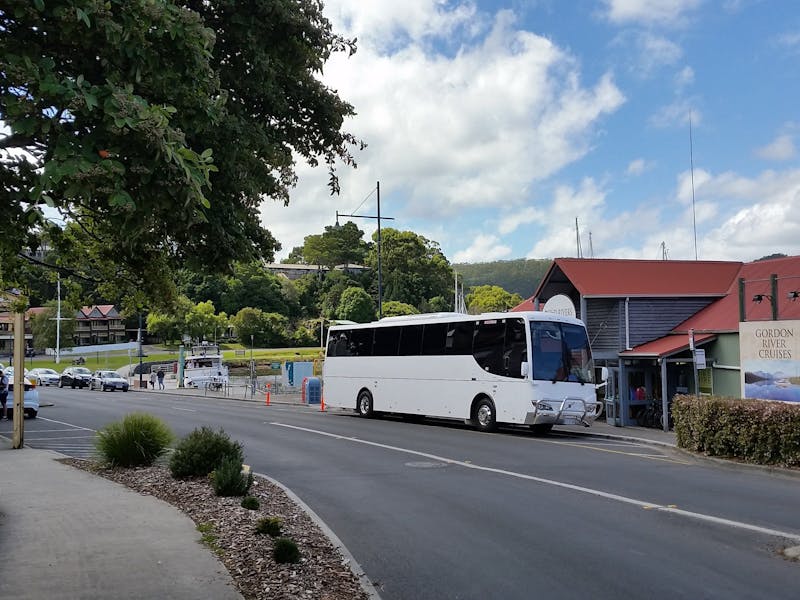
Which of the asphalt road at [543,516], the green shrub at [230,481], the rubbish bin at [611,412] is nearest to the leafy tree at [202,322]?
the rubbish bin at [611,412]

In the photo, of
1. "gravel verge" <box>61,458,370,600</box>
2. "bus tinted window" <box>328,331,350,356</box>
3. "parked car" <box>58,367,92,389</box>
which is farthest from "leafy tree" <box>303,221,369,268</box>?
"gravel verge" <box>61,458,370,600</box>

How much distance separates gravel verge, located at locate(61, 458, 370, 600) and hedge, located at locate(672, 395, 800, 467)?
29.9 feet

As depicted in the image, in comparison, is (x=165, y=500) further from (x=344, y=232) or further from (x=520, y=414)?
(x=344, y=232)

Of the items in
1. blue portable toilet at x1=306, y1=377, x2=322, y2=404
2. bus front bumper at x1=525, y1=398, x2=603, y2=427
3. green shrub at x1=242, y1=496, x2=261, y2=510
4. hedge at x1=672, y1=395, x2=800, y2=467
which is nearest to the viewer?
green shrub at x1=242, y1=496, x2=261, y2=510

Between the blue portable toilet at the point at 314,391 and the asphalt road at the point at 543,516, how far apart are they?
18.3m

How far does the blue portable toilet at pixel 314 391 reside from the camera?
1436 inches

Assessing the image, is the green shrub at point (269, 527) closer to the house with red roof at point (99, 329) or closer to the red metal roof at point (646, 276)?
the red metal roof at point (646, 276)

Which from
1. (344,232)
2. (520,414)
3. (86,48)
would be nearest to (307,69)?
(86,48)

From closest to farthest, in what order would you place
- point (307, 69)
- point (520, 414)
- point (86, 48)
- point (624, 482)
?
point (86, 48) < point (307, 69) < point (624, 482) < point (520, 414)

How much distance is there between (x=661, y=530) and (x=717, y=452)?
24.2ft

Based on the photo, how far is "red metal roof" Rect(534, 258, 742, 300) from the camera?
2508 cm

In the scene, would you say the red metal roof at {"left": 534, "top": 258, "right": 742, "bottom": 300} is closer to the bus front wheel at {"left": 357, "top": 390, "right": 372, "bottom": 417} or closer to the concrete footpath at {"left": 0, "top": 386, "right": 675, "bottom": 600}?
the bus front wheel at {"left": 357, "top": 390, "right": 372, "bottom": 417}

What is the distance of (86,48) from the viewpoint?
511 centimetres

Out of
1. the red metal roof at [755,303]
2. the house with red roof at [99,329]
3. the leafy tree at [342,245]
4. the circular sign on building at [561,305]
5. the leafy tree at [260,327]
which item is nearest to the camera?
the red metal roof at [755,303]
